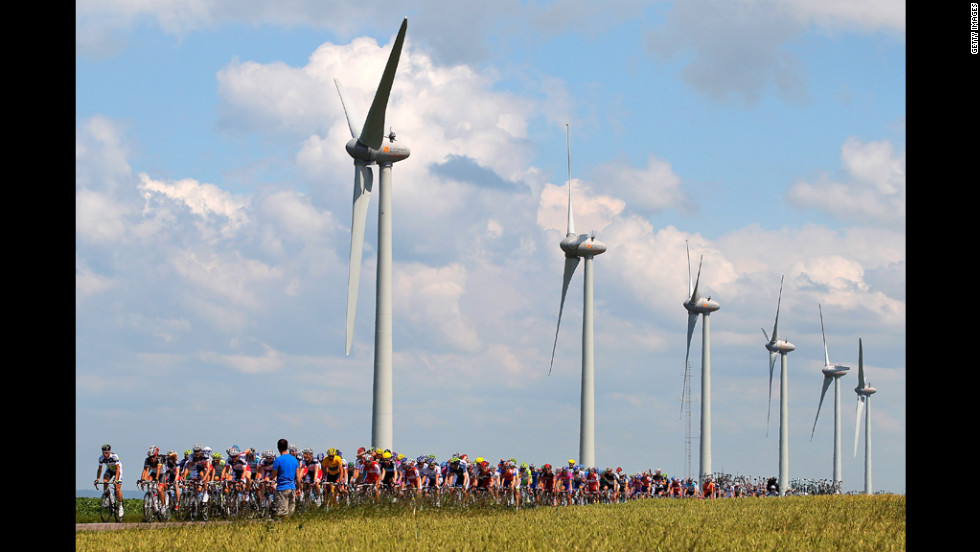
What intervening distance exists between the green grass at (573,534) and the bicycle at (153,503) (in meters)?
4.84

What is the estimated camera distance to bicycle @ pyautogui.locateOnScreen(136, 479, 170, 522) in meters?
32.9

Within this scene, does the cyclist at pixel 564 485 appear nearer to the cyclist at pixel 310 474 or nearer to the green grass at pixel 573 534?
the cyclist at pixel 310 474

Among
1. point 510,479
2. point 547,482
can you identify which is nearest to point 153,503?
point 510,479

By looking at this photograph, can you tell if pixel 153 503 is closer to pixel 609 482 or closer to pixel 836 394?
pixel 609 482

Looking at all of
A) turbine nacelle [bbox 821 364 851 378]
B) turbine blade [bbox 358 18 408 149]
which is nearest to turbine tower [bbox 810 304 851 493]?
turbine nacelle [bbox 821 364 851 378]

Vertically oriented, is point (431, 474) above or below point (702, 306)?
below

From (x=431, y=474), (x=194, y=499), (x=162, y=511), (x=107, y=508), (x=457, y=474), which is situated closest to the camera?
(x=162, y=511)

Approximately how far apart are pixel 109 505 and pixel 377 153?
3288 cm

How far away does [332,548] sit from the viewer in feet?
63.3

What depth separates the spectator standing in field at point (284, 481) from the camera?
92.2ft

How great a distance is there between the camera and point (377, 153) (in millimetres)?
62625

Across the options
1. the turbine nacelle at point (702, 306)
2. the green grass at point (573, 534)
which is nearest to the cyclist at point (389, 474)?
the green grass at point (573, 534)
